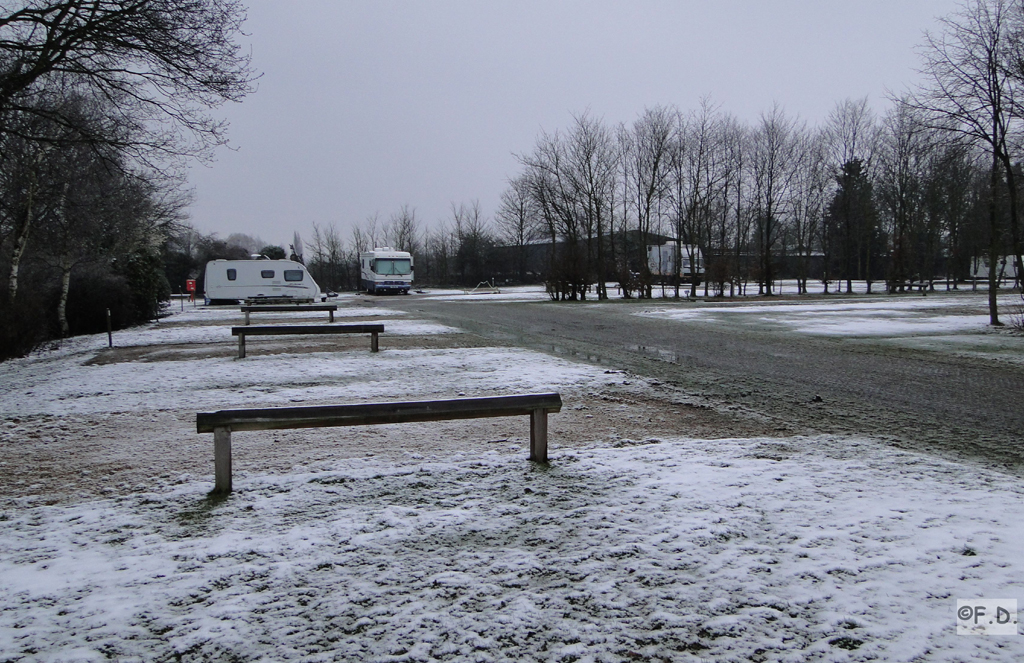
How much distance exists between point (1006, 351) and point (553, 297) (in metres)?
24.9

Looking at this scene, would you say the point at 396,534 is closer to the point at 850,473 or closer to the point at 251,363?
the point at 850,473

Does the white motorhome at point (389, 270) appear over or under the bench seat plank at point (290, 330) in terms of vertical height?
over

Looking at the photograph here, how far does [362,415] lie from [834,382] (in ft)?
21.7

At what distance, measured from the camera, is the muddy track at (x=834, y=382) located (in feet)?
19.8

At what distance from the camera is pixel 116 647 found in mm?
2699

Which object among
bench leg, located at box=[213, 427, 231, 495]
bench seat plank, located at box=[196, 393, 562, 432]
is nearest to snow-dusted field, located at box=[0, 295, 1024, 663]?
bench leg, located at box=[213, 427, 231, 495]

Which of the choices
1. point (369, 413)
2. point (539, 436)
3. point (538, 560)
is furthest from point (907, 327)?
point (538, 560)

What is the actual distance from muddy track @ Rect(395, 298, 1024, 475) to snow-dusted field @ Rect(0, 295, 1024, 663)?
0.79 m

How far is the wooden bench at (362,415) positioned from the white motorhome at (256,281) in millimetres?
33805

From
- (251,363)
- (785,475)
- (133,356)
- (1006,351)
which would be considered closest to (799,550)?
(785,475)

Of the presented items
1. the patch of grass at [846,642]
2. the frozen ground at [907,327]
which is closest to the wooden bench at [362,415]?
the patch of grass at [846,642]

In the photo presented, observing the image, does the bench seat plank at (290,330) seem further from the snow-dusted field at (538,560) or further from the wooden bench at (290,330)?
the snow-dusted field at (538,560)

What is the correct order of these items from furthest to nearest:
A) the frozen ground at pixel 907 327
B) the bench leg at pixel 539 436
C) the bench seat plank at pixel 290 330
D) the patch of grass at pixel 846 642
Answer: the frozen ground at pixel 907 327, the bench seat plank at pixel 290 330, the bench leg at pixel 539 436, the patch of grass at pixel 846 642

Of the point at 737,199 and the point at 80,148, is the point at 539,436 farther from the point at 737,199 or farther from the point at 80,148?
the point at 737,199
